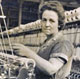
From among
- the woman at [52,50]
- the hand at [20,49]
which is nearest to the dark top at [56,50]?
the woman at [52,50]

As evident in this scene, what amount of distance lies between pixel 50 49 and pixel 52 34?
116 mm

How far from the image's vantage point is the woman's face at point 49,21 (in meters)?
2.01

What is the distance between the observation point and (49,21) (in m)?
2.01

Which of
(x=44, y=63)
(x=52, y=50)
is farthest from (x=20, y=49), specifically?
(x=52, y=50)

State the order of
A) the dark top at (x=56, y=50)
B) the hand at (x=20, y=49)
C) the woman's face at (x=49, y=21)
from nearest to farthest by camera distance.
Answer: the hand at (x=20, y=49), the dark top at (x=56, y=50), the woman's face at (x=49, y=21)

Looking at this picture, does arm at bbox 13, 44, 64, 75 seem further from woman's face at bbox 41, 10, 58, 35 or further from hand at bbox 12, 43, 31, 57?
woman's face at bbox 41, 10, 58, 35

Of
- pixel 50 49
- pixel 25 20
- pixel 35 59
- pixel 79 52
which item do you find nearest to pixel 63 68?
pixel 50 49

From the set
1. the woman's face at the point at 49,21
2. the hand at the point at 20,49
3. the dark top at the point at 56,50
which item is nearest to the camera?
the hand at the point at 20,49

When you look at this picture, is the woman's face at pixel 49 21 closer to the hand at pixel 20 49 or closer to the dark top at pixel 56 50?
the dark top at pixel 56 50

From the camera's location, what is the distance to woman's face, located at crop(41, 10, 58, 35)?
79.2 inches

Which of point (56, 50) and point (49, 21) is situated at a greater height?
point (49, 21)

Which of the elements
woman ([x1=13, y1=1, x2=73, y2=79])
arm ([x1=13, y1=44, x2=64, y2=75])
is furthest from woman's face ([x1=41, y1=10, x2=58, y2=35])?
arm ([x1=13, y1=44, x2=64, y2=75])

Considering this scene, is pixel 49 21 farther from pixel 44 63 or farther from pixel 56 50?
pixel 44 63

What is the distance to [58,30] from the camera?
2.15 meters
